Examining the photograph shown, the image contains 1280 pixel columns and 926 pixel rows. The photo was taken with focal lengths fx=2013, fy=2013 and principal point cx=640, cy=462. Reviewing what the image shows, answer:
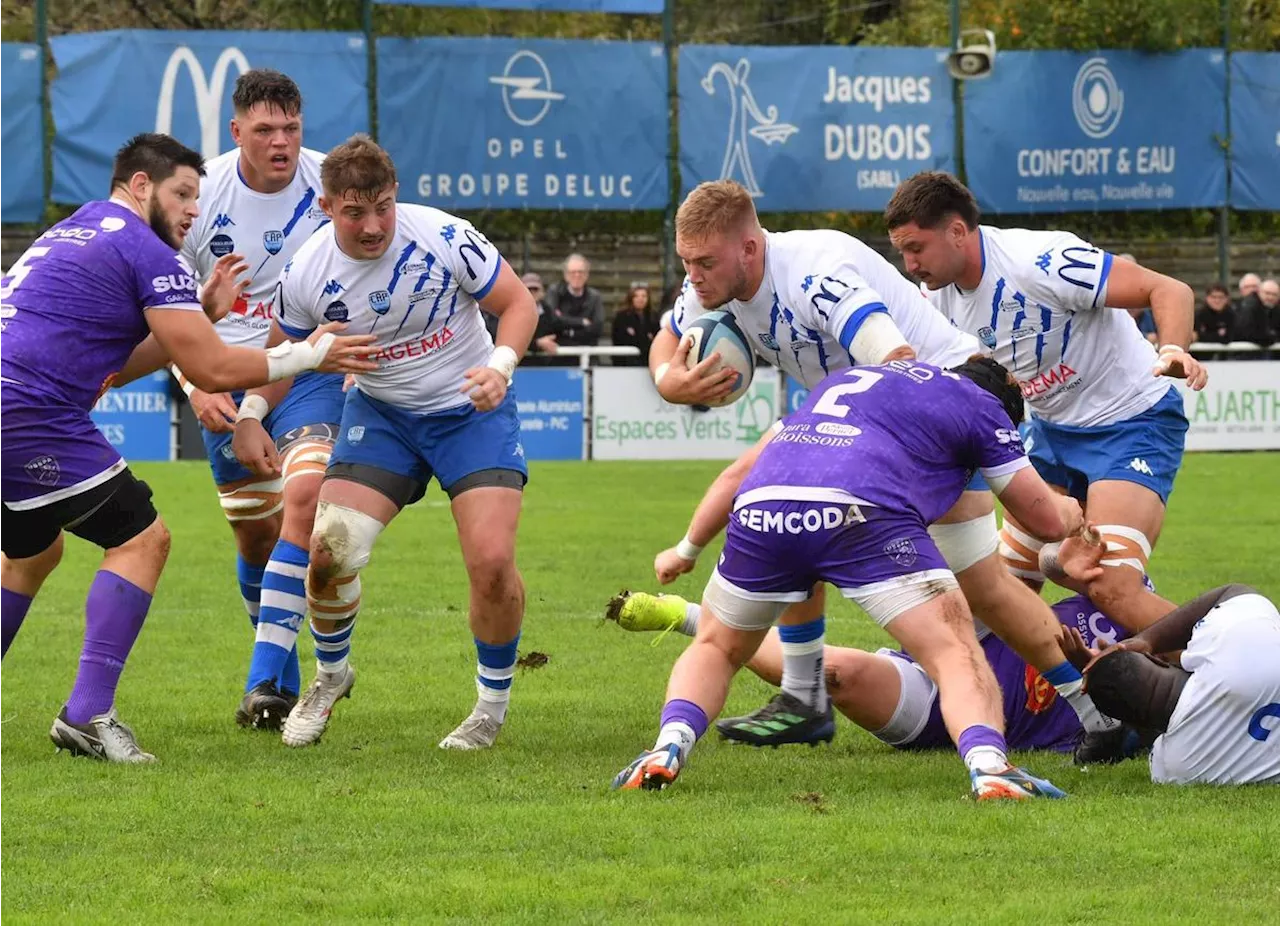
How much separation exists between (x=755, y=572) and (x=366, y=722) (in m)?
2.33

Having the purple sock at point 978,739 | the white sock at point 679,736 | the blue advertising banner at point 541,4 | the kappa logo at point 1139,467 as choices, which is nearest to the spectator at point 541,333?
the blue advertising banner at point 541,4

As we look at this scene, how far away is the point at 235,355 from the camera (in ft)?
22.6

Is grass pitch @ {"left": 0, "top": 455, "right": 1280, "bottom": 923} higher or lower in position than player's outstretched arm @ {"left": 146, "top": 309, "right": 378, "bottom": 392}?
lower

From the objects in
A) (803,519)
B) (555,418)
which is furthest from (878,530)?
(555,418)

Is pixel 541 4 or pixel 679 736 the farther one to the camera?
pixel 541 4

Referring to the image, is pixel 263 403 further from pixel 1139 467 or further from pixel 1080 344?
pixel 1139 467

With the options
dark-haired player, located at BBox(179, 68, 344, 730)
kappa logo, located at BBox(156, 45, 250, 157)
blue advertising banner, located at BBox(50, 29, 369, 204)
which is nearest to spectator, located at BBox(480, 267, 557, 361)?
blue advertising banner, located at BBox(50, 29, 369, 204)

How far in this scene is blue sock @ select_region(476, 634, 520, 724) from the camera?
7.35 m

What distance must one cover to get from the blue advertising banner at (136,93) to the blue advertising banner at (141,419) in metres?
2.07

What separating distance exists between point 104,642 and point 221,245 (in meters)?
2.01

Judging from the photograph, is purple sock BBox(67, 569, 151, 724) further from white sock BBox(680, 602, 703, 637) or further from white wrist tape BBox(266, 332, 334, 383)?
white sock BBox(680, 602, 703, 637)

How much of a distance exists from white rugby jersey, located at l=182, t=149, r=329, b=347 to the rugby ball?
202 centimetres

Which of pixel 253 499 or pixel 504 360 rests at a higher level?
pixel 504 360

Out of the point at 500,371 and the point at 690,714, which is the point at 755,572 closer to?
the point at 690,714
